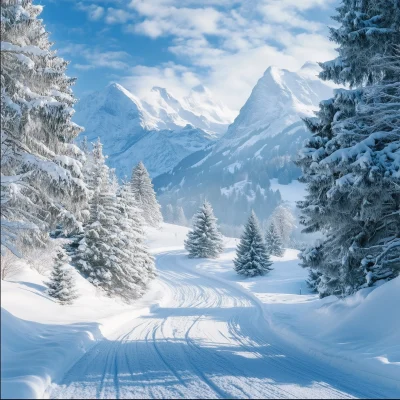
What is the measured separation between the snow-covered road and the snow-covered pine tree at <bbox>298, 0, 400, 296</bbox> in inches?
145

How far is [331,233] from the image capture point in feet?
36.0

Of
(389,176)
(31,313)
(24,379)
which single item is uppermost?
(389,176)

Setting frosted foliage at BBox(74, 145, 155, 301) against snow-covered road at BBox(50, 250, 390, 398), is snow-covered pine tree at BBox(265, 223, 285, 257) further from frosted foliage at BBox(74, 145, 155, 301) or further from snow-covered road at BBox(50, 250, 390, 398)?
snow-covered road at BBox(50, 250, 390, 398)

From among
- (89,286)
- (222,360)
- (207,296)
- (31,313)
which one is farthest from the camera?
(207,296)

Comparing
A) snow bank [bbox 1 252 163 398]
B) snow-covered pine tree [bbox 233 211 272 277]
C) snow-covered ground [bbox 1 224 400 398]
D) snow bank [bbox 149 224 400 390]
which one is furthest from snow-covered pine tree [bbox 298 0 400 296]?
snow-covered pine tree [bbox 233 211 272 277]

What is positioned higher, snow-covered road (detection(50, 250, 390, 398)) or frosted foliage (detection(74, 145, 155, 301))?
frosted foliage (detection(74, 145, 155, 301))

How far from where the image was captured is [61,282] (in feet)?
38.5

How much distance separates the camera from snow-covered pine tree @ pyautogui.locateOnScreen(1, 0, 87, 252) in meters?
7.76

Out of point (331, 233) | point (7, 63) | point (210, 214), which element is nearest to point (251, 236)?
point (210, 214)

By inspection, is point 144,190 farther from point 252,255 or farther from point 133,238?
point 133,238

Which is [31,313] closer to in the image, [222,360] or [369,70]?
[222,360]

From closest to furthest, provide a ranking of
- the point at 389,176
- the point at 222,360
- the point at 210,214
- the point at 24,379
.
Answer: the point at 24,379 → the point at 222,360 → the point at 389,176 → the point at 210,214

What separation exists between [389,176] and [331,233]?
11.4ft

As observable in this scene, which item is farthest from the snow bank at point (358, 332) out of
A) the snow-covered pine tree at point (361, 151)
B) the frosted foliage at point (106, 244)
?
the frosted foliage at point (106, 244)
